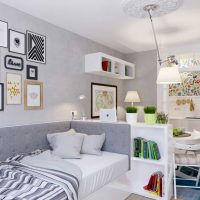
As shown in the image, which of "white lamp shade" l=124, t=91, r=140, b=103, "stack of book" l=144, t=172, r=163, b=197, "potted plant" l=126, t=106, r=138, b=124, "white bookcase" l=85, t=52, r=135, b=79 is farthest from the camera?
"white lamp shade" l=124, t=91, r=140, b=103

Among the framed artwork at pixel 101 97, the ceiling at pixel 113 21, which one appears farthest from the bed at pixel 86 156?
the ceiling at pixel 113 21

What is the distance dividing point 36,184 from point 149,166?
1.74 meters

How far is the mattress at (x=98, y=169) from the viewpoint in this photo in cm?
215

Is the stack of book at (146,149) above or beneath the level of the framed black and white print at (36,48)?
beneath

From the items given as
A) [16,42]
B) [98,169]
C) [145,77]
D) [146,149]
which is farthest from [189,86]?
[16,42]

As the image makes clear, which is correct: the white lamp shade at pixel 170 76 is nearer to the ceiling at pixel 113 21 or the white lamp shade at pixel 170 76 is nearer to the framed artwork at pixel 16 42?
the ceiling at pixel 113 21

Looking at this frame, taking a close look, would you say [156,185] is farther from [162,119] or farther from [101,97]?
[101,97]

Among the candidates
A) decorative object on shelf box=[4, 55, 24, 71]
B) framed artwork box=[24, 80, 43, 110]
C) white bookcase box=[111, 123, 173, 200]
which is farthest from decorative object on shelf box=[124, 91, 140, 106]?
decorative object on shelf box=[4, 55, 24, 71]

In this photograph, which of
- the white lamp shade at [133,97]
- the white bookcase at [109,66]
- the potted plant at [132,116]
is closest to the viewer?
the potted plant at [132,116]

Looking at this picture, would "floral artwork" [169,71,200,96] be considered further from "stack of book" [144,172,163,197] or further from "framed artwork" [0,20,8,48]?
"framed artwork" [0,20,8,48]

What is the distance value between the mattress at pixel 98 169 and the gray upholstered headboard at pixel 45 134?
0.57 feet

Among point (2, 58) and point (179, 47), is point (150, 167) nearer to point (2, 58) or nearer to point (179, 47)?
point (2, 58)

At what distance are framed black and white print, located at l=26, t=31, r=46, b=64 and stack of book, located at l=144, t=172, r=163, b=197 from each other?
2.24 m

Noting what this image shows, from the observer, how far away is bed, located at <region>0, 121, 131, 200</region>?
223 cm
